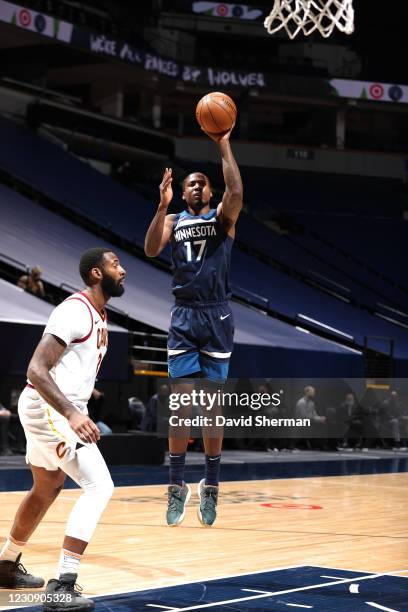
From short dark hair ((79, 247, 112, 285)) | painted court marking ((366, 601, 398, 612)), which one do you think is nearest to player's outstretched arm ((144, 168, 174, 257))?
short dark hair ((79, 247, 112, 285))

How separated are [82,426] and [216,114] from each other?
8.22 feet

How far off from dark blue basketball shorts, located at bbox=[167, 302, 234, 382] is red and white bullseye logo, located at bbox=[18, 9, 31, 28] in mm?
18551

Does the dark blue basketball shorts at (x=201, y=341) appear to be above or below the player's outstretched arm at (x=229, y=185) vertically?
below

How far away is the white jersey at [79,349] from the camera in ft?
15.8

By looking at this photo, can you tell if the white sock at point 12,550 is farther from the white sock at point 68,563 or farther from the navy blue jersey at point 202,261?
the navy blue jersey at point 202,261

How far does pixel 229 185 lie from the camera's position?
20.0 ft

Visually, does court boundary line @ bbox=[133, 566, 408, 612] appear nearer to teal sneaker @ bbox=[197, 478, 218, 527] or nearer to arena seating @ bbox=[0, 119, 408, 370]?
teal sneaker @ bbox=[197, 478, 218, 527]

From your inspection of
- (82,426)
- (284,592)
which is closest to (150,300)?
(284,592)

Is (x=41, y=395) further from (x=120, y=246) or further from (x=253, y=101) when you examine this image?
(x=253, y=101)

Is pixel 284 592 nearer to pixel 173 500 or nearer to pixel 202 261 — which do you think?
pixel 173 500

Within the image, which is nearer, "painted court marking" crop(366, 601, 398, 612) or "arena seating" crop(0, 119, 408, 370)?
"painted court marking" crop(366, 601, 398, 612)

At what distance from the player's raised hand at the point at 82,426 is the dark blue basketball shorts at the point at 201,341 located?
180cm

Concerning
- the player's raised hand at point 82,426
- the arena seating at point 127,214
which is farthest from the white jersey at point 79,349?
the arena seating at point 127,214

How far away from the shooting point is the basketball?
6.15 metres
